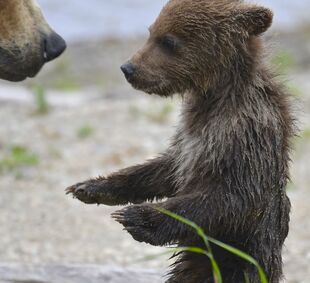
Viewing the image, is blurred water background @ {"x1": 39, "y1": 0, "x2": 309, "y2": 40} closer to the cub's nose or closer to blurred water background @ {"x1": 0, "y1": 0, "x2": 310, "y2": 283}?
blurred water background @ {"x1": 0, "y1": 0, "x2": 310, "y2": 283}

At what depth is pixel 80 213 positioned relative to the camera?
24.5 feet

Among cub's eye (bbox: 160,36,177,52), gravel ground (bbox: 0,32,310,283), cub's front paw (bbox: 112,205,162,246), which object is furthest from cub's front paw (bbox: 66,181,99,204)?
gravel ground (bbox: 0,32,310,283)

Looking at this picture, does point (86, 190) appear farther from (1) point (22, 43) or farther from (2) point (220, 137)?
(1) point (22, 43)

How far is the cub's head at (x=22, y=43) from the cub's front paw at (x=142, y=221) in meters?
1.56

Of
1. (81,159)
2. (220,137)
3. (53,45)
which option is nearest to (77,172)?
(81,159)

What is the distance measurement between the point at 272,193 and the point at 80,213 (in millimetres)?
3197

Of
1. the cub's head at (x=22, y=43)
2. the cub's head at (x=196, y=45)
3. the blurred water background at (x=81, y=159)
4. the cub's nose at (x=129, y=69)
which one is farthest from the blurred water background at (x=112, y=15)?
the cub's nose at (x=129, y=69)

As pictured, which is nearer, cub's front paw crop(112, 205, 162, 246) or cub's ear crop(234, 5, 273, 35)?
cub's front paw crop(112, 205, 162, 246)

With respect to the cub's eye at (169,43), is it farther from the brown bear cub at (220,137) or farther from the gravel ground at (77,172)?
the gravel ground at (77,172)

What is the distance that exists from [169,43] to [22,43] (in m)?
1.22

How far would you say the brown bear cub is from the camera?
14.3ft

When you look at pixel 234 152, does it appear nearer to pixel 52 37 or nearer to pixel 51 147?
pixel 52 37

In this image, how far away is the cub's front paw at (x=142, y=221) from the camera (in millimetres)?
4316

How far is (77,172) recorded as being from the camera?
8.23m
